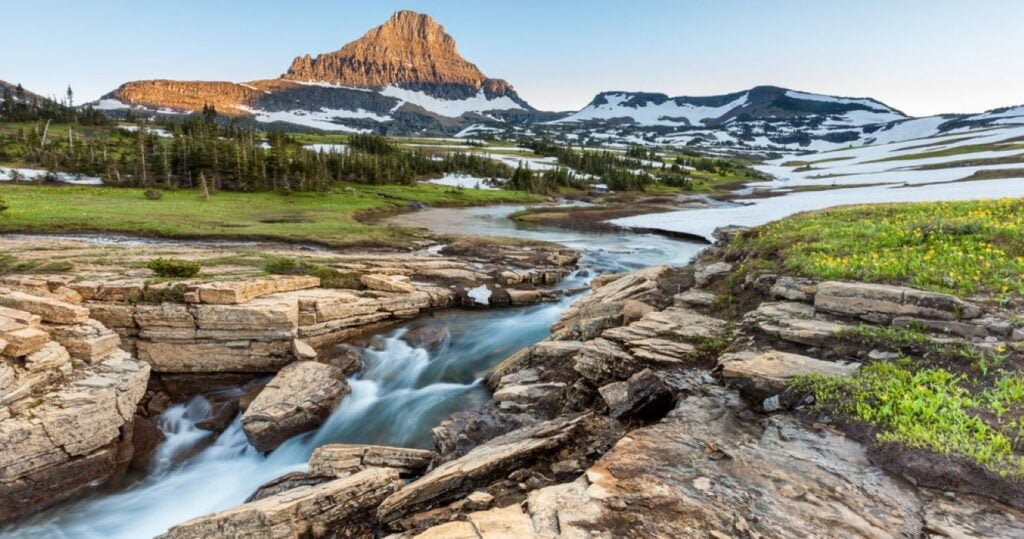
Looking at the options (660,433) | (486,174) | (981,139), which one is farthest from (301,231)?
(981,139)

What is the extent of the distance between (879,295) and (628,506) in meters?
8.82

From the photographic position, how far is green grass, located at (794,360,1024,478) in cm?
670

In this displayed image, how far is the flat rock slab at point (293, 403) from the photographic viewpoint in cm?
1421

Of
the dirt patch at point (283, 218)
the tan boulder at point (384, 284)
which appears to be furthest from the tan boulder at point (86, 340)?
the dirt patch at point (283, 218)

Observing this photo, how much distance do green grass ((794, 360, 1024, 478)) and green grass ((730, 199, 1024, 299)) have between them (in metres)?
3.84

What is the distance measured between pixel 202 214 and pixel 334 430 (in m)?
39.3

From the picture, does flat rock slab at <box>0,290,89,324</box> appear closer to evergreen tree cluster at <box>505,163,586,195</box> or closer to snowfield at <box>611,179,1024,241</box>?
snowfield at <box>611,179,1024,241</box>

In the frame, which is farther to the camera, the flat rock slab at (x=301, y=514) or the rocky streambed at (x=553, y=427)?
the flat rock slab at (x=301, y=514)

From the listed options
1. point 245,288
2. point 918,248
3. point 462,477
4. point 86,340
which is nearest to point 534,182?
point 245,288

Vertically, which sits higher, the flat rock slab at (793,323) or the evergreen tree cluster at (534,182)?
the evergreen tree cluster at (534,182)

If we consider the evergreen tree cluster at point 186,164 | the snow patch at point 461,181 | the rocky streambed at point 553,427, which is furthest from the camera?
the snow patch at point 461,181

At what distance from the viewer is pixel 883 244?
50.0 ft

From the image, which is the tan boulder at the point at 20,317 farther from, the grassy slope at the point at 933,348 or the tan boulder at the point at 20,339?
the grassy slope at the point at 933,348

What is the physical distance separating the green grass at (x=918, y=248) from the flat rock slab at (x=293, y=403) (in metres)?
15.3
